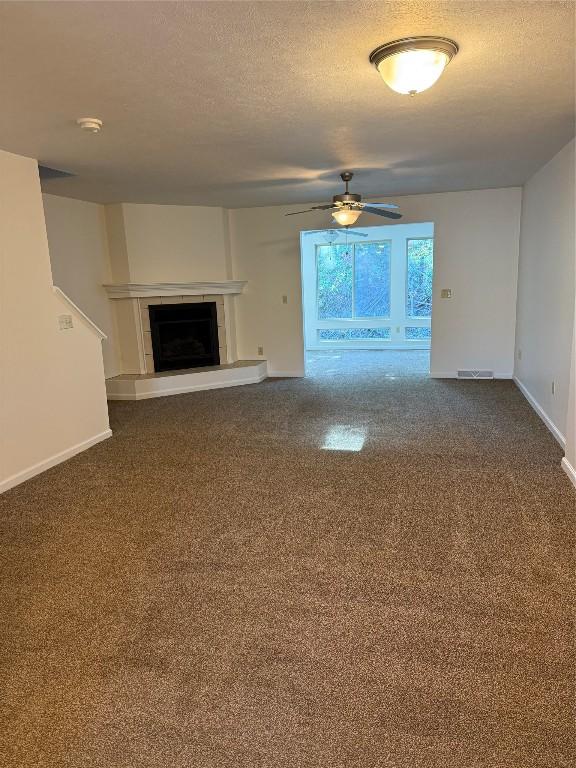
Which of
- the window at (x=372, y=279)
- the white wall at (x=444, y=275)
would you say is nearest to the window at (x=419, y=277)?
the window at (x=372, y=279)

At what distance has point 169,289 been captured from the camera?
21.3 feet

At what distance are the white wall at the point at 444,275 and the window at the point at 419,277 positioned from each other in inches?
112

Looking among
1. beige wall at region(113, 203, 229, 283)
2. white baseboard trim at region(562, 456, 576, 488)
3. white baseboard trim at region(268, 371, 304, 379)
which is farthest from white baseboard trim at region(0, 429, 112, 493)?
white baseboard trim at region(562, 456, 576, 488)

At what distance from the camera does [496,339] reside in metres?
6.45

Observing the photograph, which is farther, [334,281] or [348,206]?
[334,281]

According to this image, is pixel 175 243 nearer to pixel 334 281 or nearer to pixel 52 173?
pixel 52 173

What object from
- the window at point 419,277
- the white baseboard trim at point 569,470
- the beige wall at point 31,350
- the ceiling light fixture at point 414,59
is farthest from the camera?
the window at point 419,277

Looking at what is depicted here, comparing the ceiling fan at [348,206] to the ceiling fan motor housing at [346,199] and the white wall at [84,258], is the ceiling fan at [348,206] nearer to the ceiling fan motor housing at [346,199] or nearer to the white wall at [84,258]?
Result: the ceiling fan motor housing at [346,199]

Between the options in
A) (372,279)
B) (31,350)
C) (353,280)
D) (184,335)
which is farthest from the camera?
(353,280)

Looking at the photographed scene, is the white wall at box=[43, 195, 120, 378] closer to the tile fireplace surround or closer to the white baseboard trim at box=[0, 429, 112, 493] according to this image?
the tile fireplace surround

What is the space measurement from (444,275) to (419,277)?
123 inches

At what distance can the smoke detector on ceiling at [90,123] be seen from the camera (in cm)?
291

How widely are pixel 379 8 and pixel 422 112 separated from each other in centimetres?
133

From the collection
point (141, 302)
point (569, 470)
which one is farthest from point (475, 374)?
point (141, 302)
